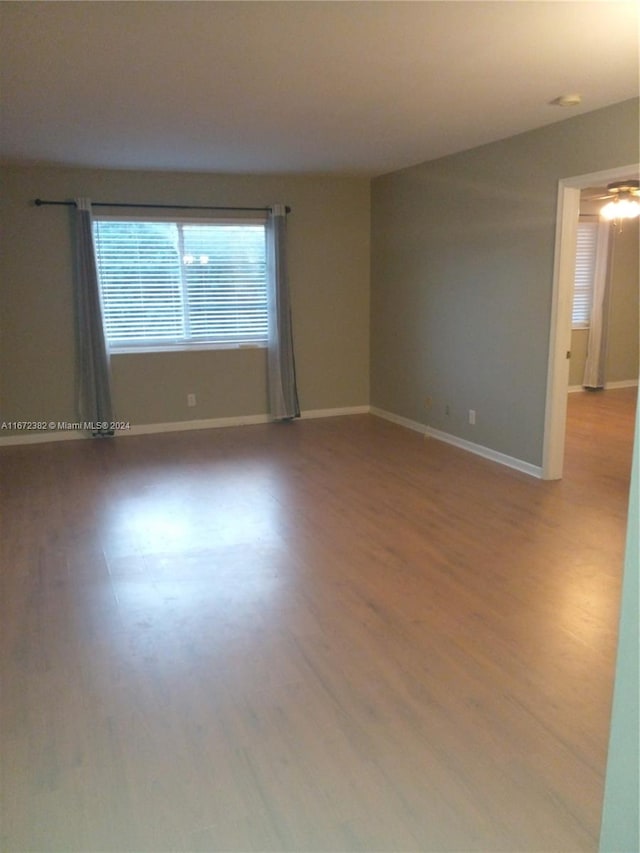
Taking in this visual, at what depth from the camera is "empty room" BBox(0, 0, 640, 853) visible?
1.88 metres

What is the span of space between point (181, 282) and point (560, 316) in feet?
11.7

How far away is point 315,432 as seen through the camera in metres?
6.21

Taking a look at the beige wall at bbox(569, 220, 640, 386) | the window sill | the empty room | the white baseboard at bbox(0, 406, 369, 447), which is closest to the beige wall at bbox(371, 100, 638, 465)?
the empty room

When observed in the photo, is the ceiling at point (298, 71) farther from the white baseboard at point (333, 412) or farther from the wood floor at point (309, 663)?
the white baseboard at point (333, 412)

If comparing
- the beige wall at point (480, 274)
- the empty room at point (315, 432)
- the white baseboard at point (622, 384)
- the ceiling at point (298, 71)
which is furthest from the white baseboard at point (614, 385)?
the ceiling at point (298, 71)

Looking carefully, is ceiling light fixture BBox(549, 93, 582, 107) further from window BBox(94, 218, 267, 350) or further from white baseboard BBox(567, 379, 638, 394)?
white baseboard BBox(567, 379, 638, 394)

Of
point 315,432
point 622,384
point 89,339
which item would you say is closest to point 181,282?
point 89,339

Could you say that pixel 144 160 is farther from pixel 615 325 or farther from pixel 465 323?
pixel 615 325

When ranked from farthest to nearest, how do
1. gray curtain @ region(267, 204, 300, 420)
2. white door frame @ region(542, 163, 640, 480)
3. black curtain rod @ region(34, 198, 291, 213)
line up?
gray curtain @ region(267, 204, 300, 420) < black curtain rod @ region(34, 198, 291, 213) < white door frame @ region(542, 163, 640, 480)

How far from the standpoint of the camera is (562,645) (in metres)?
2.54

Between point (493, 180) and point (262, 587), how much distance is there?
3.57 metres

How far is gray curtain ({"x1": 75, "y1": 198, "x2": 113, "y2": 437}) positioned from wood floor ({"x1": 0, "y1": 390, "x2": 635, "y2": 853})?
1.42 meters

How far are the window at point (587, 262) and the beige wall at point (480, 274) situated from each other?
2.74 m

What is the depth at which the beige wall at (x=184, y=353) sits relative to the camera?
559 centimetres
